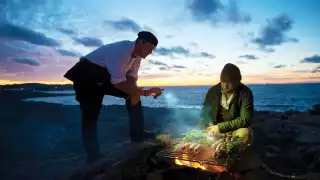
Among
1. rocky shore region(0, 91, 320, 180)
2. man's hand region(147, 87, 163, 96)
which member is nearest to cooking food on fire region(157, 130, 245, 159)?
man's hand region(147, 87, 163, 96)

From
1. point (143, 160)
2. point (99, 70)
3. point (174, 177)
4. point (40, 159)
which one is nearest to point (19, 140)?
point (40, 159)

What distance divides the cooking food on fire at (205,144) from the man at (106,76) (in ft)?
1.82

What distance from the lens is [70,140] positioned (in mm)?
5508

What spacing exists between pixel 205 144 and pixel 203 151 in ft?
0.52

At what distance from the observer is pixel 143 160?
3.03 metres

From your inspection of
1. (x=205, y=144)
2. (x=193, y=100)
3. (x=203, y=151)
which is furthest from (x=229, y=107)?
(x=193, y=100)

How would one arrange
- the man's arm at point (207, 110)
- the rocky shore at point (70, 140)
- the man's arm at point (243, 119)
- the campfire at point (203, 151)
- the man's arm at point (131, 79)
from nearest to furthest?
the campfire at point (203, 151) → the man's arm at point (243, 119) → the man's arm at point (207, 110) → the man's arm at point (131, 79) → the rocky shore at point (70, 140)

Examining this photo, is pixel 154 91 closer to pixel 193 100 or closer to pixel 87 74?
pixel 87 74

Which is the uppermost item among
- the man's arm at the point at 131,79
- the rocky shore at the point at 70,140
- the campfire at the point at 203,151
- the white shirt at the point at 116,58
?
the white shirt at the point at 116,58

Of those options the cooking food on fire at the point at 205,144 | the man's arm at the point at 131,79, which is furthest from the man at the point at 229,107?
the man's arm at the point at 131,79

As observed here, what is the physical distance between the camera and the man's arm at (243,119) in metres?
2.95

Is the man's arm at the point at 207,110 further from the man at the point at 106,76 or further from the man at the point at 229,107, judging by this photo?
the man at the point at 106,76

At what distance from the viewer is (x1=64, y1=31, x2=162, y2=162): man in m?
3.09

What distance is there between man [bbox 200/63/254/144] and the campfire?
0.62ft
